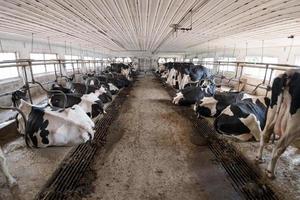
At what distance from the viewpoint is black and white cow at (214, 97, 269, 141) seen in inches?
114

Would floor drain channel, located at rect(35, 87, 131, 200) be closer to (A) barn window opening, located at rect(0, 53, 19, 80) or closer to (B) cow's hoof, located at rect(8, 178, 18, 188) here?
(B) cow's hoof, located at rect(8, 178, 18, 188)

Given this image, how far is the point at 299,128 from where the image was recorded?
179 cm

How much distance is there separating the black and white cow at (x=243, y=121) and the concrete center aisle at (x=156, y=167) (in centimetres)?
60

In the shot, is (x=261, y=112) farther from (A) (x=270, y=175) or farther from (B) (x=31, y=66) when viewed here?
(B) (x=31, y=66)

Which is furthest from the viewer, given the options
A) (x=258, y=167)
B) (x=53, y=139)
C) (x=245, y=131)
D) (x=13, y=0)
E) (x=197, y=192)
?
(x=245, y=131)

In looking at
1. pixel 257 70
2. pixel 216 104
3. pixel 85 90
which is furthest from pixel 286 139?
pixel 257 70

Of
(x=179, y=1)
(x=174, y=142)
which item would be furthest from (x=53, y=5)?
(x=174, y=142)

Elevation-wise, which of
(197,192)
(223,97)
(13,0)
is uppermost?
(13,0)

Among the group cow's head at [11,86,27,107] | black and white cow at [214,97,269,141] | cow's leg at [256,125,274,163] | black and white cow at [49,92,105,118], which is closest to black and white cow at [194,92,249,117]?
black and white cow at [214,97,269,141]

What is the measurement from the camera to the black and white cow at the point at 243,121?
2.89 metres

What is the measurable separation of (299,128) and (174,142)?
5.47 feet

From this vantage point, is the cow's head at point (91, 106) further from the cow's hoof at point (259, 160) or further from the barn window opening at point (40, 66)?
the barn window opening at point (40, 66)

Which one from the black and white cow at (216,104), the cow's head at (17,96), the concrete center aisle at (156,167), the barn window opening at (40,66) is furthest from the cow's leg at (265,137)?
the barn window opening at (40,66)

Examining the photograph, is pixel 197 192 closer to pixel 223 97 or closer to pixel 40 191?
pixel 40 191
